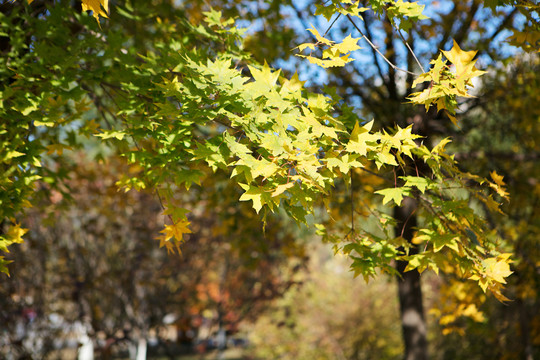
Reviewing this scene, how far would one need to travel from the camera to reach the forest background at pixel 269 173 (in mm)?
2379

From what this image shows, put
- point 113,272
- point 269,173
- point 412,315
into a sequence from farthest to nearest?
point 113,272 → point 412,315 → point 269,173

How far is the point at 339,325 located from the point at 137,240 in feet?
15.3

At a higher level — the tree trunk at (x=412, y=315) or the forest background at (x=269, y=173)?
the forest background at (x=269, y=173)

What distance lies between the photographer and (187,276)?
27.6 feet

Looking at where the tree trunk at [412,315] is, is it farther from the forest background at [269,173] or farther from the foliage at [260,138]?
the foliage at [260,138]

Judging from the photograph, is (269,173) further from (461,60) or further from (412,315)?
(412,315)

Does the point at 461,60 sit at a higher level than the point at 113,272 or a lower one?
higher

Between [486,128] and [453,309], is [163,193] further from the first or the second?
[486,128]

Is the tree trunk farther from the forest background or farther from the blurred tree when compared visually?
the blurred tree

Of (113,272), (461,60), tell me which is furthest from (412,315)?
(113,272)

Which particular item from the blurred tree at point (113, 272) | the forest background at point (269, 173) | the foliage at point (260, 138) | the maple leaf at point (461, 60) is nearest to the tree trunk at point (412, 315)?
the forest background at point (269, 173)

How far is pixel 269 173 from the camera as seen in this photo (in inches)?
78.9

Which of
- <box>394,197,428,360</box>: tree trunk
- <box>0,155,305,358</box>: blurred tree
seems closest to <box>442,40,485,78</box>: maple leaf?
<box>394,197,428,360</box>: tree trunk

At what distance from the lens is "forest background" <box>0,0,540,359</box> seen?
2379 millimetres
